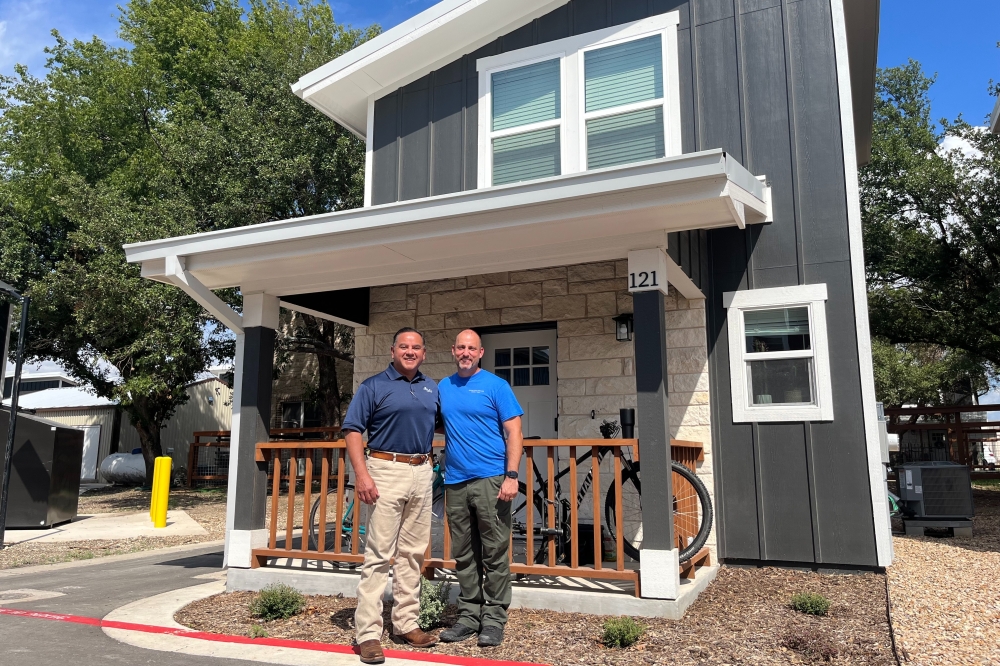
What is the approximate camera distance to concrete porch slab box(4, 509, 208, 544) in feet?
35.9

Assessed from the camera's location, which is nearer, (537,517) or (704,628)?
(704,628)

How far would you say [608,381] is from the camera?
6.95 metres

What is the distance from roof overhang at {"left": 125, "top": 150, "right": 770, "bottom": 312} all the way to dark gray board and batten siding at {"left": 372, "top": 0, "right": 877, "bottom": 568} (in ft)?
1.35

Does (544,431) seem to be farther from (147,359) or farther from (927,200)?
(927,200)

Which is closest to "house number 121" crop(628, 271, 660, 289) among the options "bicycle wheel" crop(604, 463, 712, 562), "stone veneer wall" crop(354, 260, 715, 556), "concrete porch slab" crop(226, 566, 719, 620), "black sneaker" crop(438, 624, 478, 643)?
"bicycle wheel" crop(604, 463, 712, 562)

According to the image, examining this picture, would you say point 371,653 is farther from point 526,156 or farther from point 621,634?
point 526,156

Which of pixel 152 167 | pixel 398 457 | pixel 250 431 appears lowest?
pixel 398 457

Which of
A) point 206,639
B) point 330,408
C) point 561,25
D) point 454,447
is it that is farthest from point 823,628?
point 330,408

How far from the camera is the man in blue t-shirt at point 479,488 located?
4.36 meters

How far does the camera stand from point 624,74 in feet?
24.0

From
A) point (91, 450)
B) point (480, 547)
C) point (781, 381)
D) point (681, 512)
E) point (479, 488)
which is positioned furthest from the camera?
point (91, 450)

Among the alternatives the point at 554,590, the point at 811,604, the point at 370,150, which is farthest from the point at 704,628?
the point at 370,150

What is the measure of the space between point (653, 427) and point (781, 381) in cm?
212

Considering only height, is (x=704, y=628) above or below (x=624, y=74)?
below
